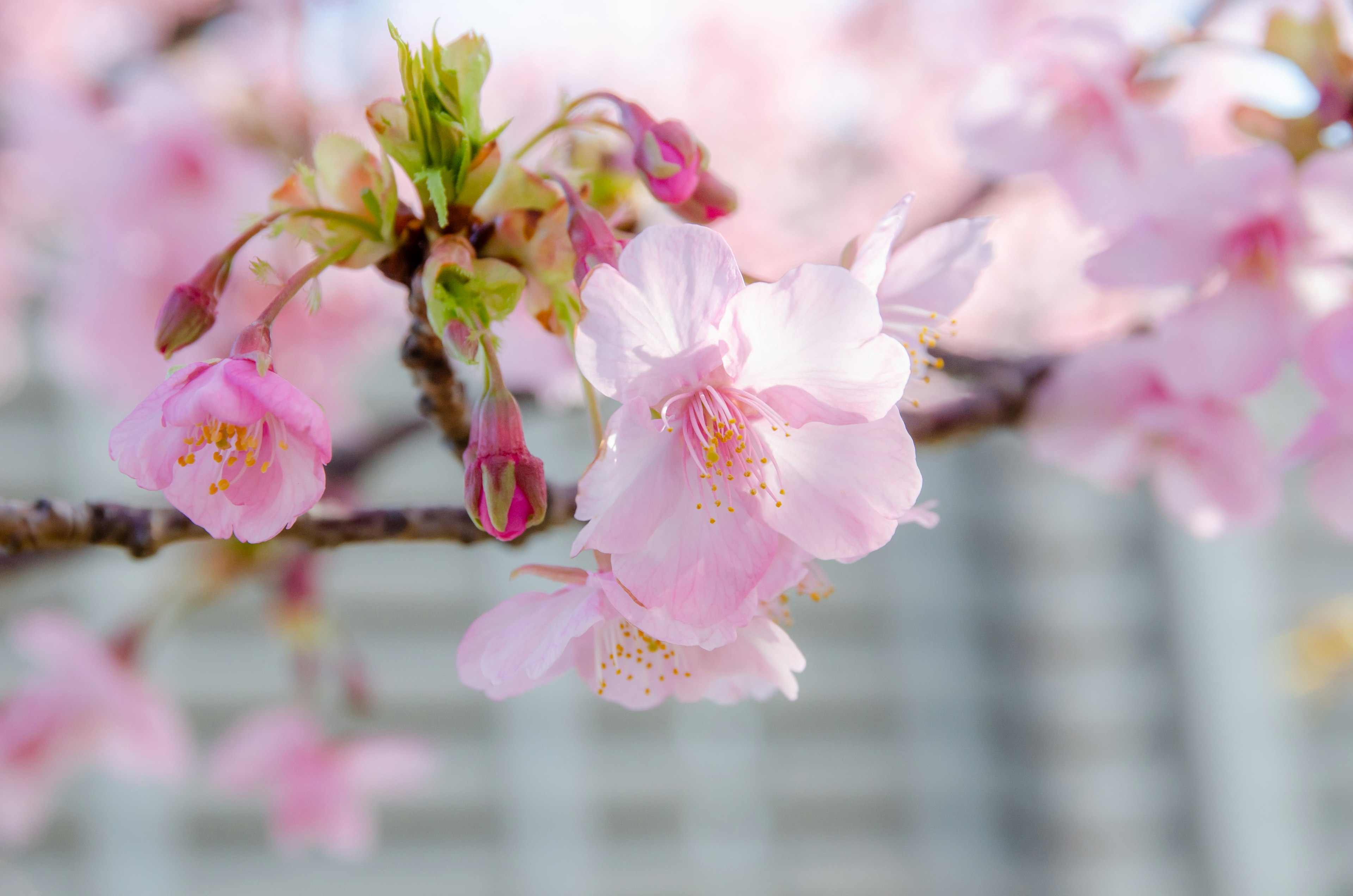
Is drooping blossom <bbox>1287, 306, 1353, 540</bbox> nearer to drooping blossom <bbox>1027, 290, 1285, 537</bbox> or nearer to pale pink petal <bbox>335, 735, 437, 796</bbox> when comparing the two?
drooping blossom <bbox>1027, 290, 1285, 537</bbox>

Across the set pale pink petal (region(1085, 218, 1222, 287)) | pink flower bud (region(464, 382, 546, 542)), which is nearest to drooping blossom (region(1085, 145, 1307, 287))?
pale pink petal (region(1085, 218, 1222, 287))

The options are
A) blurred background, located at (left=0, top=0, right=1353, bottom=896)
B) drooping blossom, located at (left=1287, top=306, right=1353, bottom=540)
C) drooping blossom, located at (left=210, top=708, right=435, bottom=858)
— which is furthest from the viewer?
blurred background, located at (left=0, top=0, right=1353, bottom=896)

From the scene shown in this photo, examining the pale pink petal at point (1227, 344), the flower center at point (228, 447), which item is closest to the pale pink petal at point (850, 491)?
the flower center at point (228, 447)

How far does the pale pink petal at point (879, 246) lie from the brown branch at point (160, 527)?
22 centimetres

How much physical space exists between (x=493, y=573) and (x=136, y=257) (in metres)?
3.49

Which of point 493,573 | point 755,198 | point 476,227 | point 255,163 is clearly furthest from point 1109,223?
point 493,573

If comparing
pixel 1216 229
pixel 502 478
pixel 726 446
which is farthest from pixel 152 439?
pixel 1216 229

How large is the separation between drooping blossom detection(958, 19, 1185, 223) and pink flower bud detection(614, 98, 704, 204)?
421 mm

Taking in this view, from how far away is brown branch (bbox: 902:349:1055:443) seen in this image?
75cm

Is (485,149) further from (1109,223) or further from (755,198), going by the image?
A: (755,198)

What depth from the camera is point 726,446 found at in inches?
19.7

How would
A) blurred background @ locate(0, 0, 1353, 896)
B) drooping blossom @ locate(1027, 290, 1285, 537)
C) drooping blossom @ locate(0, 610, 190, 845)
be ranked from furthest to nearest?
blurred background @ locate(0, 0, 1353, 896), drooping blossom @ locate(0, 610, 190, 845), drooping blossom @ locate(1027, 290, 1285, 537)

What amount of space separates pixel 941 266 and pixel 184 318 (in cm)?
36

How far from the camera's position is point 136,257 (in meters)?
1.51
